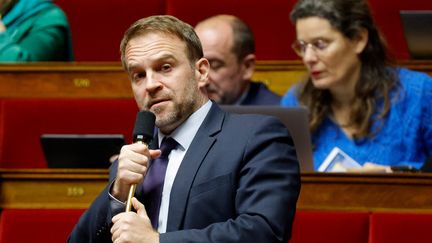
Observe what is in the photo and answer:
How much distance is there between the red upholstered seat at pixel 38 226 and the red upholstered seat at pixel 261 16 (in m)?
0.47

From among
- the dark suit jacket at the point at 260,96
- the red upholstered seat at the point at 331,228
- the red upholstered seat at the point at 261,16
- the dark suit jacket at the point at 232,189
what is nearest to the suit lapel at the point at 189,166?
the dark suit jacket at the point at 232,189

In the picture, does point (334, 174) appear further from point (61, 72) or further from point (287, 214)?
point (61, 72)

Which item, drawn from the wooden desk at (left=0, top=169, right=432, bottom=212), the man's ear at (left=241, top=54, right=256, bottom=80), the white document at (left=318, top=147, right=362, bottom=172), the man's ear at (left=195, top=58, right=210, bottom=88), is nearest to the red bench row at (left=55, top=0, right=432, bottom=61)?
the man's ear at (left=241, top=54, right=256, bottom=80)

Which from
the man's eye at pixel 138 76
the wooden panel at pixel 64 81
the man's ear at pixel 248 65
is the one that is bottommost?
the wooden panel at pixel 64 81

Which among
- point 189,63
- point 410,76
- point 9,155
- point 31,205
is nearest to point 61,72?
point 9,155

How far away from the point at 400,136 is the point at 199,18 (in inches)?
14.8

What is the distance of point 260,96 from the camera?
1.07 metres

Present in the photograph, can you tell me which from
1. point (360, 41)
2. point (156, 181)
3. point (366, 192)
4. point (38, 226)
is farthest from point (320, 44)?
point (156, 181)

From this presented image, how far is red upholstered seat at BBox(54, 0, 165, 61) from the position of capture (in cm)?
127

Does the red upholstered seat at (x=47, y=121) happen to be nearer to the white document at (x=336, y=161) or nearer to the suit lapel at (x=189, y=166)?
the white document at (x=336, y=161)

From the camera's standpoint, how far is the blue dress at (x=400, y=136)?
0.97 meters

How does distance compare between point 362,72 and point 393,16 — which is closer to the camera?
point 362,72

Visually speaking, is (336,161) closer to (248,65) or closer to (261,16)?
(248,65)

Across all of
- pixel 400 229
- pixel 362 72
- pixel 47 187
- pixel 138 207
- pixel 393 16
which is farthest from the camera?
pixel 393 16
